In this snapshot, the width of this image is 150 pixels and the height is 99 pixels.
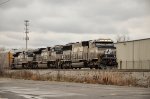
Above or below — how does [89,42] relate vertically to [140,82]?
above

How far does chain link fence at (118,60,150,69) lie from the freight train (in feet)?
4.27

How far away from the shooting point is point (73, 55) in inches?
2068

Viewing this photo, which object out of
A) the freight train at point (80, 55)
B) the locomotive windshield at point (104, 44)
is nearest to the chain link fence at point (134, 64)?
the freight train at point (80, 55)

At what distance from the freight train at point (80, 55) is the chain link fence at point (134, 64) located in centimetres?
130

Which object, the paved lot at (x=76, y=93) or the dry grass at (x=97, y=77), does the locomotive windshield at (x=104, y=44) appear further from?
the paved lot at (x=76, y=93)

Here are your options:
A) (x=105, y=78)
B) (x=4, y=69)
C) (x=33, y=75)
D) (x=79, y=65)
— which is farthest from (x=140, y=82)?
(x=4, y=69)

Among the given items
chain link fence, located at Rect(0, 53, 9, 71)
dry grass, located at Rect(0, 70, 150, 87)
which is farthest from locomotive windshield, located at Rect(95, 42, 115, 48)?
chain link fence, located at Rect(0, 53, 9, 71)

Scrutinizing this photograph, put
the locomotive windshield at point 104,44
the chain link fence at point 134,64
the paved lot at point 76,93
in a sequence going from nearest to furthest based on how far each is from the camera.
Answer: the paved lot at point 76,93 < the chain link fence at point 134,64 < the locomotive windshield at point 104,44

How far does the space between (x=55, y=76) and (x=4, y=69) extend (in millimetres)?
23540

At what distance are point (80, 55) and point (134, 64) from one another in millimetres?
7190

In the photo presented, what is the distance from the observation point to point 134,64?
4691 cm

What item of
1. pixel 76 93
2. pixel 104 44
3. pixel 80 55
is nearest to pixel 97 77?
pixel 104 44

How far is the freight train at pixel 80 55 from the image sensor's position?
4647cm

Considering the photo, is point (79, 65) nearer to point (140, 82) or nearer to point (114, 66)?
point (114, 66)
